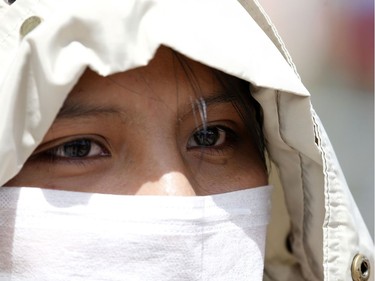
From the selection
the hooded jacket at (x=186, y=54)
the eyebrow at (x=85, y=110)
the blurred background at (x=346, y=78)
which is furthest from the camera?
the blurred background at (x=346, y=78)

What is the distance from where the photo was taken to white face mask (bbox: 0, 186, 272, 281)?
43.6 inches

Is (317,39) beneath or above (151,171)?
above

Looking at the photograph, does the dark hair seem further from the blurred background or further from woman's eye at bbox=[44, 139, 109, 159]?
the blurred background

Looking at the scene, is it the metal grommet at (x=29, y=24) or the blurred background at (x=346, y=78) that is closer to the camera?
the metal grommet at (x=29, y=24)

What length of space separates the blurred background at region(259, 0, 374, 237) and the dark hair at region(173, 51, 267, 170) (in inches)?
45.8

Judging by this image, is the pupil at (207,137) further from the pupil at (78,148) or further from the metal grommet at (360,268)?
the metal grommet at (360,268)

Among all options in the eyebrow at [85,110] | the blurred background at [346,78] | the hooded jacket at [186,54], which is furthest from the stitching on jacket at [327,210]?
the blurred background at [346,78]

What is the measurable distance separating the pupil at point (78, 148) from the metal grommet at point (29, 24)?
20 centimetres

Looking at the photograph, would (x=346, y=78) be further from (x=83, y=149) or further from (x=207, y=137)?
(x=83, y=149)

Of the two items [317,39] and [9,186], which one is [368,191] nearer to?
[317,39]

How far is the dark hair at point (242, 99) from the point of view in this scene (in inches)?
47.9

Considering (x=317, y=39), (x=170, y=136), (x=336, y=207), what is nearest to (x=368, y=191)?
(x=317, y=39)

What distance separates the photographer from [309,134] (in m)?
1.23

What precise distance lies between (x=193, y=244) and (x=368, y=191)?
1666mm
